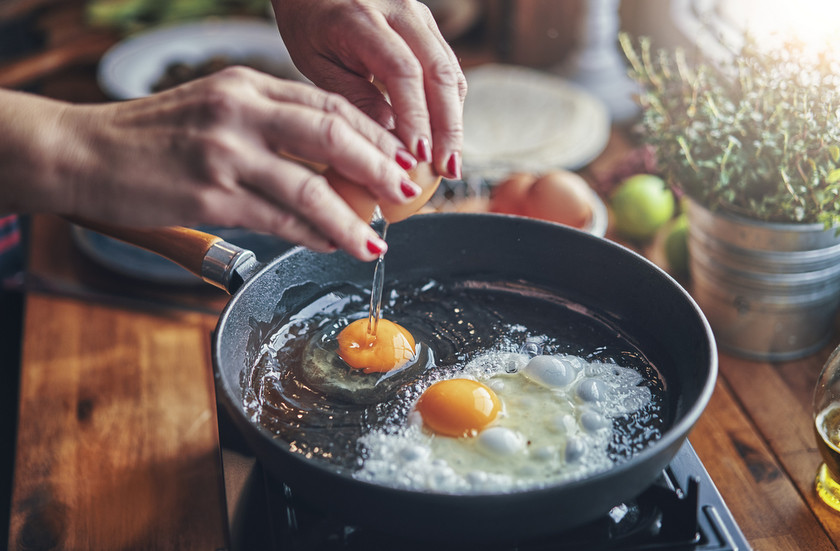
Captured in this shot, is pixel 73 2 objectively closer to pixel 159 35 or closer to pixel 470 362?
pixel 159 35

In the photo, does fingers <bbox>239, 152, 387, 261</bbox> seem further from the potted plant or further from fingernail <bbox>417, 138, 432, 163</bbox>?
the potted plant

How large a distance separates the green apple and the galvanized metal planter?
0.81 ft

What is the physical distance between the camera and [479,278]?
130 cm

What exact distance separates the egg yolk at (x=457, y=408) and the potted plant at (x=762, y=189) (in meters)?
0.63

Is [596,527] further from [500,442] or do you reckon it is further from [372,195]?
[372,195]

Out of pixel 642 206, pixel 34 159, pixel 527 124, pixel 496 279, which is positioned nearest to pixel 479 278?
pixel 496 279

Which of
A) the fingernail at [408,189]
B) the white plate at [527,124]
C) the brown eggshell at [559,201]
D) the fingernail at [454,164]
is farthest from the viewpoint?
the white plate at [527,124]

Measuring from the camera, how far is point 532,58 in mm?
2650

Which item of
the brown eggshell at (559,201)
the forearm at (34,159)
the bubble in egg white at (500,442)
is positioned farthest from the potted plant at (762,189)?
the forearm at (34,159)

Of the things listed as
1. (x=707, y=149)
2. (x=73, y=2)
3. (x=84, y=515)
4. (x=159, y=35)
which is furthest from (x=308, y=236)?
(x=73, y=2)

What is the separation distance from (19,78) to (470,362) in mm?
2109

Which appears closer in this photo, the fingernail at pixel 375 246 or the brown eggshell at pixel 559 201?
the fingernail at pixel 375 246

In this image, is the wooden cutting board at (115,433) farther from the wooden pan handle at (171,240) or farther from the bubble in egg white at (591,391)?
the bubble in egg white at (591,391)

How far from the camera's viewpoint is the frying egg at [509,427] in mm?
931
